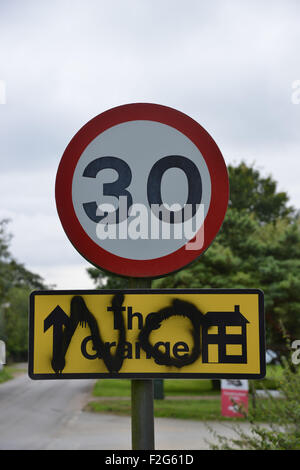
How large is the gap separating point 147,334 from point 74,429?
1522 cm

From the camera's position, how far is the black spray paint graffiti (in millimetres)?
1925

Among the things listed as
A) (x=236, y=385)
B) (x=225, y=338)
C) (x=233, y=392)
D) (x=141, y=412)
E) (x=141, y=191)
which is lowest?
(x=233, y=392)

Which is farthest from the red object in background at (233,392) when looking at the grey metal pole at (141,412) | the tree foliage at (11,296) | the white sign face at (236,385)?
the grey metal pole at (141,412)

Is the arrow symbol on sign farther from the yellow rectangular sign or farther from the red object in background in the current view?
the red object in background

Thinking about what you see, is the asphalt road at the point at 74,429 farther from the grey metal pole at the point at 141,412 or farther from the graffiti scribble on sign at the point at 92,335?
the graffiti scribble on sign at the point at 92,335

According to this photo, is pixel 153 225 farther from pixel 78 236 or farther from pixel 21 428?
pixel 21 428

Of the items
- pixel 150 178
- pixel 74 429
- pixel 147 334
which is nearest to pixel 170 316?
pixel 147 334

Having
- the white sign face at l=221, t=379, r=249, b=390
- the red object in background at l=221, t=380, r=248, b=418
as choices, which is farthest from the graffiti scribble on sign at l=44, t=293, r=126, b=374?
the white sign face at l=221, t=379, r=249, b=390

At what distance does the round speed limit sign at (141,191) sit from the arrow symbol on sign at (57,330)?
0.71 feet

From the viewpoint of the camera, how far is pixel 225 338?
6.35 feet

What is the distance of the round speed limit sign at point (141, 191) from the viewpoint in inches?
79.1

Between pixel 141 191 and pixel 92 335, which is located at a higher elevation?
pixel 141 191

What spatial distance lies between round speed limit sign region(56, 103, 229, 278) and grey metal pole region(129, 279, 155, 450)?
135 mm

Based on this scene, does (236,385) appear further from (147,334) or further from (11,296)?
(11,296)
